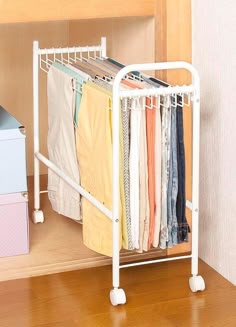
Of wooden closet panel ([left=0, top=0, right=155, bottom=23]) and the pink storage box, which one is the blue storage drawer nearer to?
the pink storage box

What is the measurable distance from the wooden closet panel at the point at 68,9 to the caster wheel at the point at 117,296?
892mm

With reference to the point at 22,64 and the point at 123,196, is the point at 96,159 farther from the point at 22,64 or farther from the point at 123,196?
the point at 22,64

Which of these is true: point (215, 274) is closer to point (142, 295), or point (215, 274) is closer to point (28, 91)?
point (142, 295)

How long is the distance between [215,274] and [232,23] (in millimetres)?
826

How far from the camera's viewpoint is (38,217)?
322 cm

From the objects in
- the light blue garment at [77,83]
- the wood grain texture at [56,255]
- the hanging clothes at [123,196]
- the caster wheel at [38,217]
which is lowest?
the wood grain texture at [56,255]

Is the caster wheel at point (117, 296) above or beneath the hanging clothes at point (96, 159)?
beneath

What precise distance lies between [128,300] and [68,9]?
37.5 inches

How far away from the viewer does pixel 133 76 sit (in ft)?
9.30

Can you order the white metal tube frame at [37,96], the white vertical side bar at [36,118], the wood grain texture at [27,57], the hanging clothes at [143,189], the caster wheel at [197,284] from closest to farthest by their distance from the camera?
the hanging clothes at [143,189]
the caster wheel at [197,284]
the white metal tube frame at [37,96]
the white vertical side bar at [36,118]
the wood grain texture at [27,57]

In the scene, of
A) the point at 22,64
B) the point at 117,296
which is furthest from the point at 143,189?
the point at 22,64

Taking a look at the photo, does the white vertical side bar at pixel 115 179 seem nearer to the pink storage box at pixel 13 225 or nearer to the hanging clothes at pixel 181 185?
the hanging clothes at pixel 181 185

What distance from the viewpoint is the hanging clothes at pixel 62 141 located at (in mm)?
2900

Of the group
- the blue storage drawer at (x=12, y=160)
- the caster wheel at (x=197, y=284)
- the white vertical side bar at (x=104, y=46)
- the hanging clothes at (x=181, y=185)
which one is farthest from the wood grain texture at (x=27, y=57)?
the caster wheel at (x=197, y=284)
